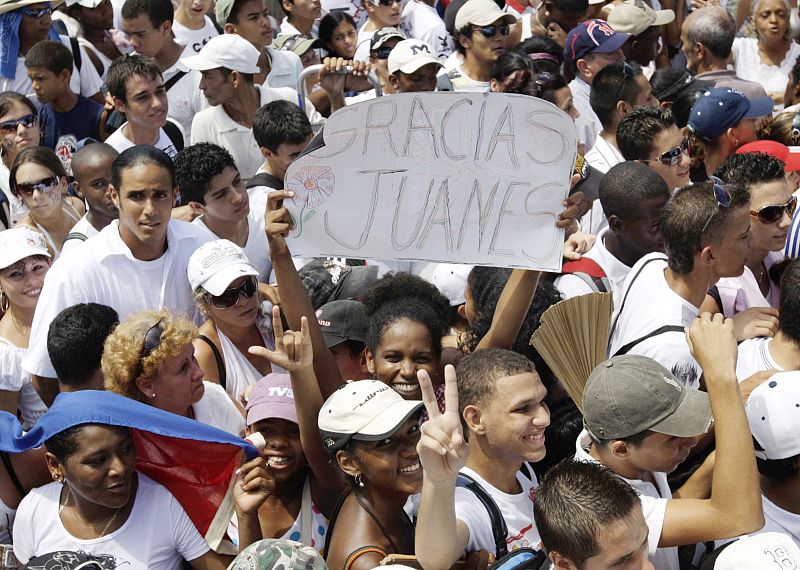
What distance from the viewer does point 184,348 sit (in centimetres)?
391

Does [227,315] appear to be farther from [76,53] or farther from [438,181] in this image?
[76,53]

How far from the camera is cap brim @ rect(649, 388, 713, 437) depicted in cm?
327

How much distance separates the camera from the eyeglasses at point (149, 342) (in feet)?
12.7

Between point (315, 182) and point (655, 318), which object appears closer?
point (315, 182)

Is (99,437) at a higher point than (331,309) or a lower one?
higher

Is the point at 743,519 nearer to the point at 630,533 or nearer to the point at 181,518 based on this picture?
the point at 630,533

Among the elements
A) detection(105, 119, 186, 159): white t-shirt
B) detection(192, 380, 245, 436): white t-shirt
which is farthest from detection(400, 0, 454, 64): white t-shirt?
detection(192, 380, 245, 436): white t-shirt

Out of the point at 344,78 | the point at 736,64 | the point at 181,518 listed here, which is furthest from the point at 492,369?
the point at 736,64

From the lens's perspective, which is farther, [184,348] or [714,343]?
[184,348]

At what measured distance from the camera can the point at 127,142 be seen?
257 inches

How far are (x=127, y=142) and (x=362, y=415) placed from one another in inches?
149

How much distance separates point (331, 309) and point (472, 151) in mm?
958

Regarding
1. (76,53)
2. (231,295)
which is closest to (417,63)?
(76,53)

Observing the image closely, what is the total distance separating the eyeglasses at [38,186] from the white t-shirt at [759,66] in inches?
221
